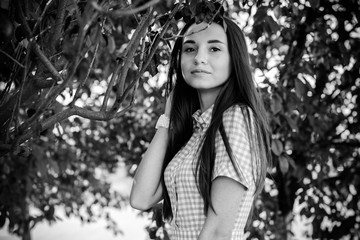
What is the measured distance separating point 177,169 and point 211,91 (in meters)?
0.36

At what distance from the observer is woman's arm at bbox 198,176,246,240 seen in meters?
1.63

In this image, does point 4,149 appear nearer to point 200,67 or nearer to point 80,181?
point 200,67

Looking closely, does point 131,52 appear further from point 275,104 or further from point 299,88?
point 299,88

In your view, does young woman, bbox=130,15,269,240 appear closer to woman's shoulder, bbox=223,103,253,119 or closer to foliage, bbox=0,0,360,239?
woman's shoulder, bbox=223,103,253,119

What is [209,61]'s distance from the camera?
190 centimetres

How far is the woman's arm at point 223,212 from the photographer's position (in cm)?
163

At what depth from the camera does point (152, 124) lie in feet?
12.2

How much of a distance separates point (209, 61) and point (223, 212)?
0.59 metres

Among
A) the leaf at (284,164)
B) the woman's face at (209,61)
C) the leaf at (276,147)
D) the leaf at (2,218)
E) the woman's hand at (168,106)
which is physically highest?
the woman's face at (209,61)

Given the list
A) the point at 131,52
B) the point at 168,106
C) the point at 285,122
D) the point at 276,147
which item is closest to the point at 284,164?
the point at 276,147

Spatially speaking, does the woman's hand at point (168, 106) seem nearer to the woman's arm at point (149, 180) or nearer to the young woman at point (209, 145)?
the young woman at point (209, 145)

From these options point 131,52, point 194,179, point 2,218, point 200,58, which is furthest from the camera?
point 2,218

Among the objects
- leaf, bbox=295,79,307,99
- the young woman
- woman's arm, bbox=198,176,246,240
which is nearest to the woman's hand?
the young woman

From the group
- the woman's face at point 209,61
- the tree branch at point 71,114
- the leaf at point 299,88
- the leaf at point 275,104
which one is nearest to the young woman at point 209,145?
the woman's face at point 209,61
